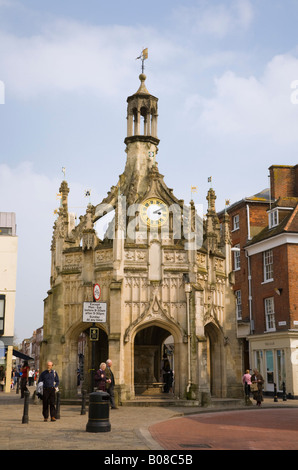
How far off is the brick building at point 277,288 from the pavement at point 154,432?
15.2 m

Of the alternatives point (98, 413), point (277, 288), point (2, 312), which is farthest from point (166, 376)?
point (98, 413)

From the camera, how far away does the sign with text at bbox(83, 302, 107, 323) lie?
1814 centimetres

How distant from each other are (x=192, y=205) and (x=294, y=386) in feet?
48.4

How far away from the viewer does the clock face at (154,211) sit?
27.7 metres

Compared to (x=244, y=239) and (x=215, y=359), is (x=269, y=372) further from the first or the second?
(x=215, y=359)

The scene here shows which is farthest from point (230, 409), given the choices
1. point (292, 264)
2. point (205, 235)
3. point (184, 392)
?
point (292, 264)

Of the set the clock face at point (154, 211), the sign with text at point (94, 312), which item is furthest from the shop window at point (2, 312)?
the sign with text at point (94, 312)

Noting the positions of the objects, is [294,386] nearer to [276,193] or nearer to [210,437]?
[276,193]

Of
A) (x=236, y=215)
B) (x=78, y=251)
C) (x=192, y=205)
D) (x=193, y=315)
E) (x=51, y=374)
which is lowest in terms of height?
(x=51, y=374)

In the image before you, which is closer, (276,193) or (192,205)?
(192,205)

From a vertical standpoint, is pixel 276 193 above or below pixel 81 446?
above

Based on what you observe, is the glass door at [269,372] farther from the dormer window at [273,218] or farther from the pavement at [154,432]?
the pavement at [154,432]

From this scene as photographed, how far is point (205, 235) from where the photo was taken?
28.7 metres

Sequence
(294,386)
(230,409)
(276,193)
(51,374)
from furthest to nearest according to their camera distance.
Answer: (276,193) → (294,386) → (230,409) → (51,374)
